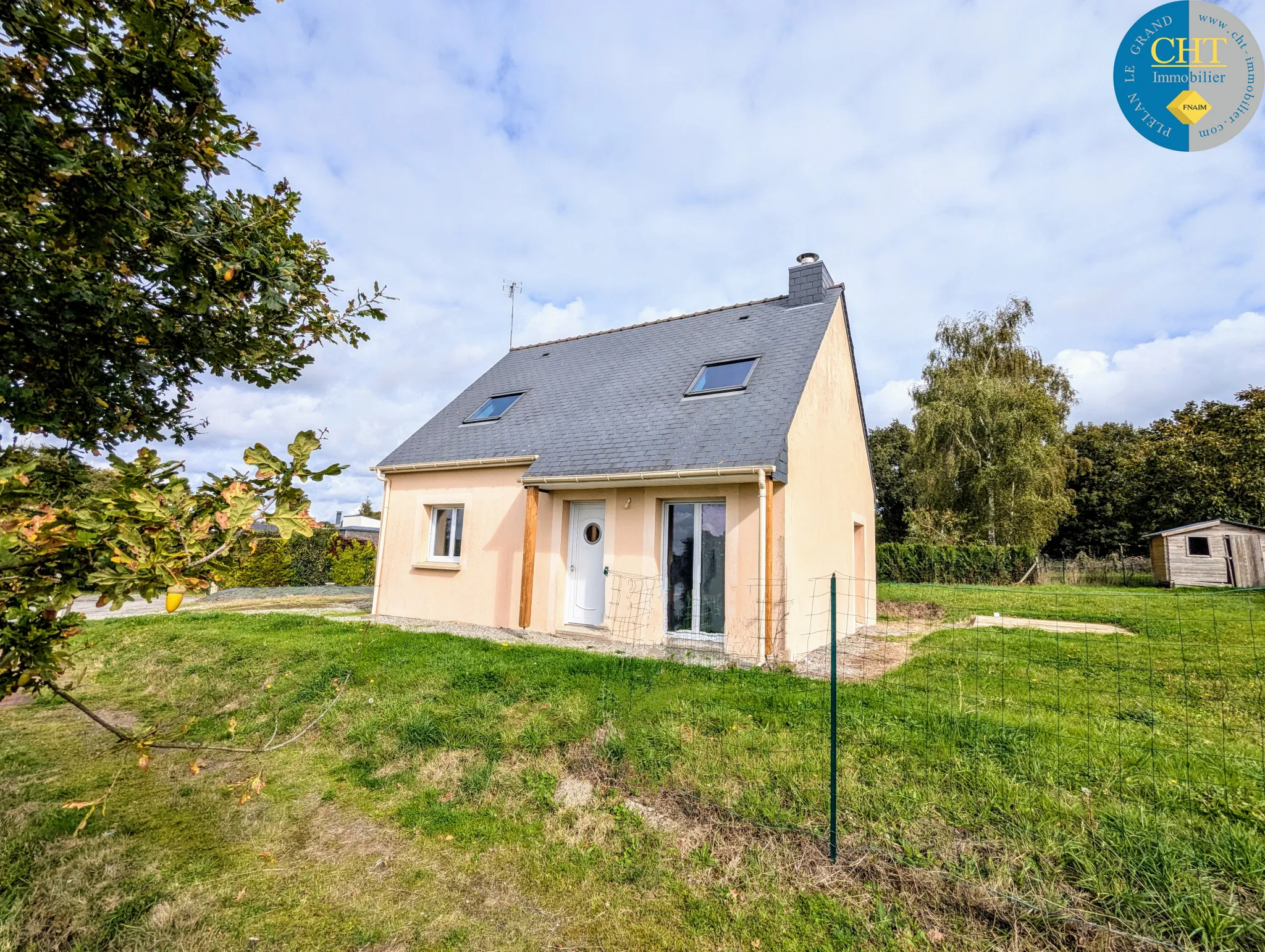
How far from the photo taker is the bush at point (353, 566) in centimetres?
2042

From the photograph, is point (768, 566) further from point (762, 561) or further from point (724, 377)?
point (724, 377)

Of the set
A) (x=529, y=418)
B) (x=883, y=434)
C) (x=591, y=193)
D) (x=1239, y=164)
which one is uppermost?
(x=883, y=434)

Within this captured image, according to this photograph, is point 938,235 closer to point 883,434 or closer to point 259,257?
point 259,257

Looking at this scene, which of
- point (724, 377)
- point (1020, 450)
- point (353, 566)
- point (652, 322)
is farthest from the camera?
point (1020, 450)

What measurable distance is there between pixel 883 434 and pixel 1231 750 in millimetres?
41685

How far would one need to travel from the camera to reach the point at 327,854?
3.62 metres

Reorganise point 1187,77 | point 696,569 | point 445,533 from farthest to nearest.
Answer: point 445,533
point 696,569
point 1187,77

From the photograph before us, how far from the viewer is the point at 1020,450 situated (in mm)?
24484

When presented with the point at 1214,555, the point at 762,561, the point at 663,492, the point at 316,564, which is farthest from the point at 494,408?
the point at 1214,555

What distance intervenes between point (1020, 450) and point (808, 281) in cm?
1844

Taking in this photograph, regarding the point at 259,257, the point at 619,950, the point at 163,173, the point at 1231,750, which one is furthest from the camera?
the point at 1231,750

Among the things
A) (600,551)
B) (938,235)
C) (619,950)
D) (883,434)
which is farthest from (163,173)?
(883,434)

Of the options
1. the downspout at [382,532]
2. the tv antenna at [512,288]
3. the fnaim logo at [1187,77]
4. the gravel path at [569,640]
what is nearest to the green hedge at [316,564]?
the downspout at [382,532]

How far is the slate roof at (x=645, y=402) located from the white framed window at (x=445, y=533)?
117 cm
